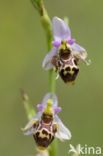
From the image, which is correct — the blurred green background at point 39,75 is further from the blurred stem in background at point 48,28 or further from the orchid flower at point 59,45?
the orchid flower at point 59,45

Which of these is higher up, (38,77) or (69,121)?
(38,77)

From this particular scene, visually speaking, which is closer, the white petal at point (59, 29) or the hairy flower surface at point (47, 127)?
the hairy flower surface at point (47, 127)

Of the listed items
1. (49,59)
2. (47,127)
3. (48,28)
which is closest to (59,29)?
(48,28)

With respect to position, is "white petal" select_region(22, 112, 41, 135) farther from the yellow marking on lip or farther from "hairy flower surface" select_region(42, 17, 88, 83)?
"hairy flower surface" select_region(42, 17, 88, 83)

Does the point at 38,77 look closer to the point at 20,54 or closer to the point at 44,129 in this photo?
the point at 20,54

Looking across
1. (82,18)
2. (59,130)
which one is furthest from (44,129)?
(82,18)

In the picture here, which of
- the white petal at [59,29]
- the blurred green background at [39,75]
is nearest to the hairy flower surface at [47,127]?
the white petal at [59,29]
